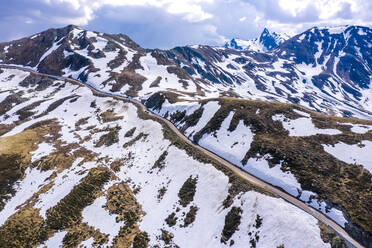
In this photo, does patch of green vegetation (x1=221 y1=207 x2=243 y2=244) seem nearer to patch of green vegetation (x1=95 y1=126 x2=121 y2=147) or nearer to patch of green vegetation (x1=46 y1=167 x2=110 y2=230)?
patch of green vegetation (x1=46 y1=167 x2=110 y2=230)

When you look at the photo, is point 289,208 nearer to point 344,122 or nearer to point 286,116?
point 286,116

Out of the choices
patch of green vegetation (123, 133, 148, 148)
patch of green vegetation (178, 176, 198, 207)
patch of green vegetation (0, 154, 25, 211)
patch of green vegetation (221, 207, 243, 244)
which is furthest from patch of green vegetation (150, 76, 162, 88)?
patch of green vegetation (221, 207, 243, 244)

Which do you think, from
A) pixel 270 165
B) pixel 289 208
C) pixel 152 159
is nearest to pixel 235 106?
pixel 270 165

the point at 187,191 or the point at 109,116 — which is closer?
the point at 187,191

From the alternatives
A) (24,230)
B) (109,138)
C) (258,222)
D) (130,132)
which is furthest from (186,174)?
(109,138)

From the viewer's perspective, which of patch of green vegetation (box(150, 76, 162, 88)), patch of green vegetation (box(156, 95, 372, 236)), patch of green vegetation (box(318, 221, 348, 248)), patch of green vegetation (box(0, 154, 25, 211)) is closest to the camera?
patch of green vegetation (box(318, 221, 348, 248))

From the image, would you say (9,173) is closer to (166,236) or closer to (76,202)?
(76,202)
